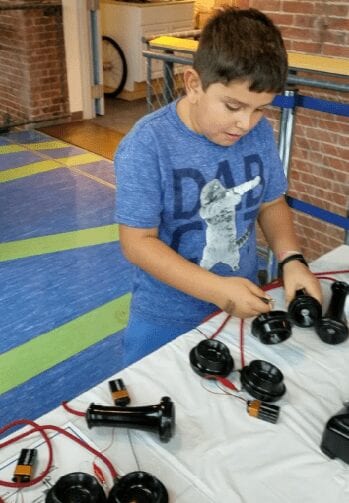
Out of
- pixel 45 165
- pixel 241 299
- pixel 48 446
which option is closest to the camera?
pixel 48 446

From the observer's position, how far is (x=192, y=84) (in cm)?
109

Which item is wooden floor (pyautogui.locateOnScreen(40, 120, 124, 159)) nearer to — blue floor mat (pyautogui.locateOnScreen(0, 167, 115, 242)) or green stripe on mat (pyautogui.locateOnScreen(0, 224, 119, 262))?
blue floor mat (pyautogui.locateOnScreen(0, 167, 115, 242))

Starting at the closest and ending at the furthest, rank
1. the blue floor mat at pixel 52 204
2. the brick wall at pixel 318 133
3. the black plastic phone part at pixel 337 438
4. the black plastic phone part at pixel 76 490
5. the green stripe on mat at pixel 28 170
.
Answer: the black plastic phone part at pixel 76 490, the black plastic phone part at pixel 337 438, the brick wall at pixel 318 133, the blue floor mat at pixel 52 204, the green stripe on mat at pixel 28 170

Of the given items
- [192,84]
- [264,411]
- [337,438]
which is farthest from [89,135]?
[337,438]

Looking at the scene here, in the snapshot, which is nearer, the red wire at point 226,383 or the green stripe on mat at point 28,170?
the red wire at point 226,383

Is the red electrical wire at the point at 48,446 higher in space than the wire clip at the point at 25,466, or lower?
lower

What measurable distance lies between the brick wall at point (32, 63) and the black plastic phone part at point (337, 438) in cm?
488

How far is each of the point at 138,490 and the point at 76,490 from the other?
0.09m

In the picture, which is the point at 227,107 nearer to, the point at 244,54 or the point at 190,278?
the point at 244,54

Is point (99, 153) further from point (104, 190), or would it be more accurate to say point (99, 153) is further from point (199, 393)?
point (199, 393)

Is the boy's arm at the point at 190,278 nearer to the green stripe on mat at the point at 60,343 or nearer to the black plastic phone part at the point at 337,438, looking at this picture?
the black plastic phone part at the point at 337,438

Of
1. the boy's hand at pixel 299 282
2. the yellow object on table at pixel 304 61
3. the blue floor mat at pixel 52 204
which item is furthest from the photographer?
the blue floor mat at pixel 52 204

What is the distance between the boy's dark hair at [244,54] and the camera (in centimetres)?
98

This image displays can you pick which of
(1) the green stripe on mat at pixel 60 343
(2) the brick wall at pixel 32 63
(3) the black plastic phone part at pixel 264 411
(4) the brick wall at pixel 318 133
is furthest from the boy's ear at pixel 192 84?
(2) the brick wall at pixel 32 63
